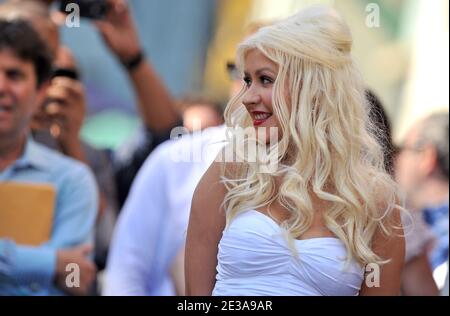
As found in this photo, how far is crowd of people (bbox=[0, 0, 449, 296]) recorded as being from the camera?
10.3 feet

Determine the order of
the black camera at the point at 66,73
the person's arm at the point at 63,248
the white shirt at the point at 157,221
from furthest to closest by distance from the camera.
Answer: the black camera at the point at 66,73 → the white shirt at the point at 157,221 → the person's arm at the point at 63,248

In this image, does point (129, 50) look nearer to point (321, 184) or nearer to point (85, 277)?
point (85, 277)

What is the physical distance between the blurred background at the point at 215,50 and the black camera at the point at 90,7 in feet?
5.96

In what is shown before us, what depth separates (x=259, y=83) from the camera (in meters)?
3.19

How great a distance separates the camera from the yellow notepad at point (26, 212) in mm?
4176

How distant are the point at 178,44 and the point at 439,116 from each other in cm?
489

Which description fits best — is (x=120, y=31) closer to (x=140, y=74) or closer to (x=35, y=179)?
(x=140, y=74)

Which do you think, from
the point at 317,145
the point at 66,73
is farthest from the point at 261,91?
the point at 66,73

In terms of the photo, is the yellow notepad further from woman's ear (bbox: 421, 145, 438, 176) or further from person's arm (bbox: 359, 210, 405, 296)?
woman's ear (bbox: 421, 145, 438, 176)

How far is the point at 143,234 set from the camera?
4344mm

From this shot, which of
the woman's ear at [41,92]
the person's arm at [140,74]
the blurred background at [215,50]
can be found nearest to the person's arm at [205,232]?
the woman's ear at [41,92]

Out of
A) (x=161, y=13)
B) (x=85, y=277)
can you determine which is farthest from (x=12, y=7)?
(x=161, y=13)

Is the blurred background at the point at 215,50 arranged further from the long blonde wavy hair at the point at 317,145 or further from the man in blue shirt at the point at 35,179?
the long blonde wavy hair at the point at 317,145

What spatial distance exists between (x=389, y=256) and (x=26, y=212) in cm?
154
